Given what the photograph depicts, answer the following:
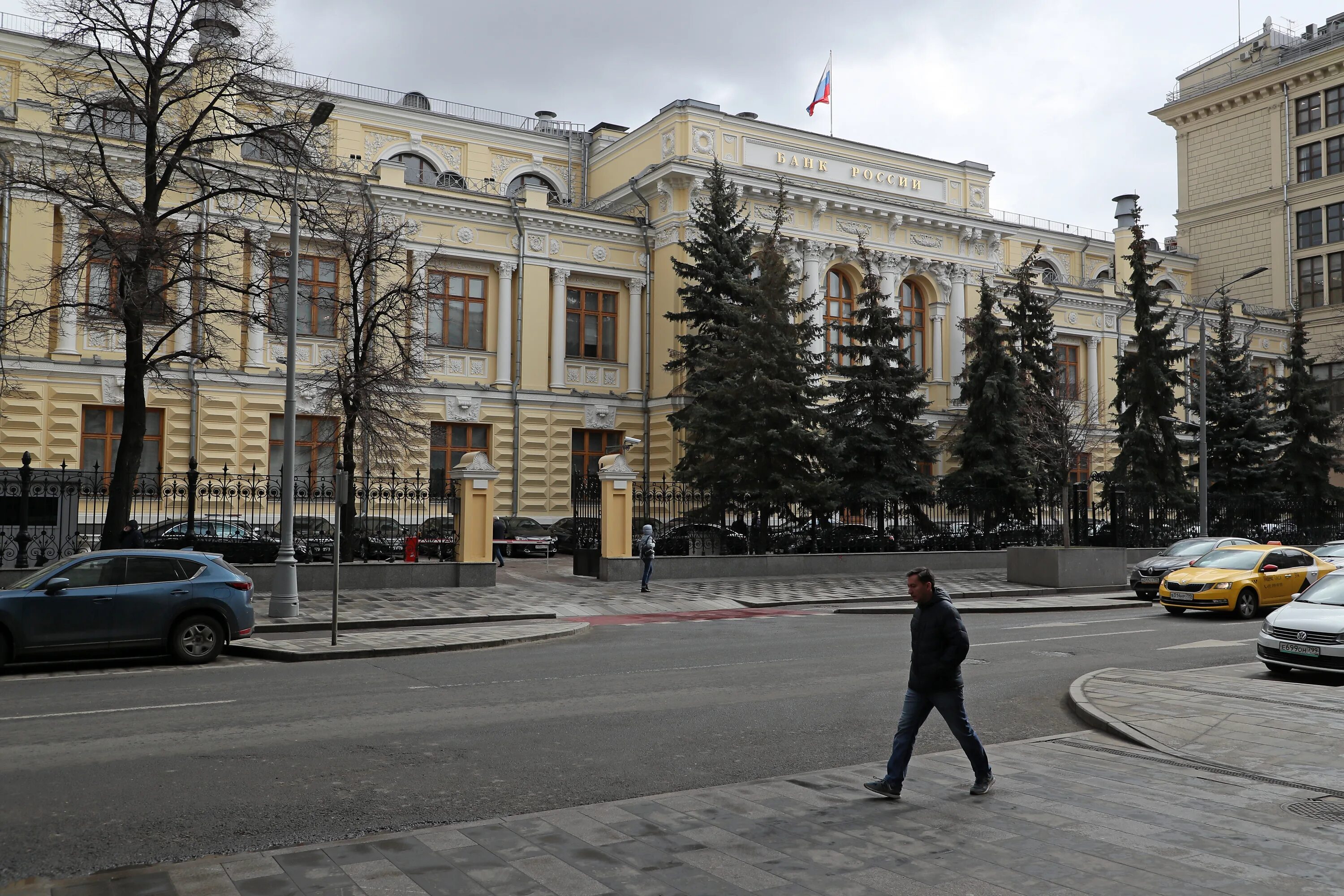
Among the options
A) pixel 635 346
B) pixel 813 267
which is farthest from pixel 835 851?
pixel 813 267

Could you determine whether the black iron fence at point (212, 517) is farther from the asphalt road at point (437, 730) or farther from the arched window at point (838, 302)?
the arched window at point (838, 302)

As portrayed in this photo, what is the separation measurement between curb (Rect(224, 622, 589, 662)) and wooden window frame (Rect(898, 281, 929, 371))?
A: 37.5 metres

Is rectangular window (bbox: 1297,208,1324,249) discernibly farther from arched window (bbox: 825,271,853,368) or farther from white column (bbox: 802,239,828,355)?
white column (bbox: 802,239,828,355)

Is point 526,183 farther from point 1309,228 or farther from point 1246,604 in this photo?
point 1309,228

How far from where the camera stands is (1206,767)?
8.03 meters

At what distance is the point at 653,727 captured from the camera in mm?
9570

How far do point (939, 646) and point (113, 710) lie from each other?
812 centimetres

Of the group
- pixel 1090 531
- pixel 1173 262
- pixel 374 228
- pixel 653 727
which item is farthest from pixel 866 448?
pixel 1173 262

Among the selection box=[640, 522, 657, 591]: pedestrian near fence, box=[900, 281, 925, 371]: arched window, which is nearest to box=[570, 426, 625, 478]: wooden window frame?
box=[900, 281, 925, 371]: arched window

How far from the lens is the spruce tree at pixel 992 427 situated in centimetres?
3641

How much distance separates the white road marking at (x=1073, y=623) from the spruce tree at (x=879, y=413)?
1276 cm

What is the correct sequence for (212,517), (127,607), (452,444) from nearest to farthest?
(127,607)
(212,517)
(452,444)

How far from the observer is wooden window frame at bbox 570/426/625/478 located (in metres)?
42.7

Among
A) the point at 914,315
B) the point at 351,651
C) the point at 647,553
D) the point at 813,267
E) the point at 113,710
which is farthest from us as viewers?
the point at 914,315
